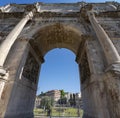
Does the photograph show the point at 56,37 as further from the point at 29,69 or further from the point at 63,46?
the point at 29,69

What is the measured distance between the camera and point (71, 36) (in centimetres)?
907

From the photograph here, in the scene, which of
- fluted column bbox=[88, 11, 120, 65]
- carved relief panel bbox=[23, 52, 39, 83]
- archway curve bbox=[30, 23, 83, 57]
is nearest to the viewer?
fluted column bbox=[88, 11, 120, 65]

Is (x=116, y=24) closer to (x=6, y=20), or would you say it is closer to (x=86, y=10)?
(x=86, y=10)

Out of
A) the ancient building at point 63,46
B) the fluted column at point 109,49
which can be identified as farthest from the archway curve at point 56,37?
the fluted column at point 109,49

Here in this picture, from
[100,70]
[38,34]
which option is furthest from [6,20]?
[100,70]

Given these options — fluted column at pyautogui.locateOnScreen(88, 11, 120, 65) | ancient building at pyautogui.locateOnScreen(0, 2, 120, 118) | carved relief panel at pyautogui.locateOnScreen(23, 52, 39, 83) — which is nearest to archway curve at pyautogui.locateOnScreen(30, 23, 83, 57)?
ancient building at pyautogui.locateOnScreen(0, 2, 120, 118)

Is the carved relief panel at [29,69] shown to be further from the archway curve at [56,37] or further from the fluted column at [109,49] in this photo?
the fluted column at [109,49]

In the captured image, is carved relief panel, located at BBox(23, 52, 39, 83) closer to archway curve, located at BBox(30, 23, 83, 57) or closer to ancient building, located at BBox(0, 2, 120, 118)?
ancient building, located at BBox(0, 2, 120, 118)

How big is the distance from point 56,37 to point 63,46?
1494 millimetres

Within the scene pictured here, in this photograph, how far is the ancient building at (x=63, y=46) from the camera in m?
4.62

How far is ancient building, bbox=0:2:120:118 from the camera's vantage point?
4621 mm

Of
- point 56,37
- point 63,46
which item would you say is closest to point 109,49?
point 56,37

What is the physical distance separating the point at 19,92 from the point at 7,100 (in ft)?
3.62

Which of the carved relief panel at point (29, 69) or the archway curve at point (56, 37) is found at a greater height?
the archway curve at point (56, 37)
